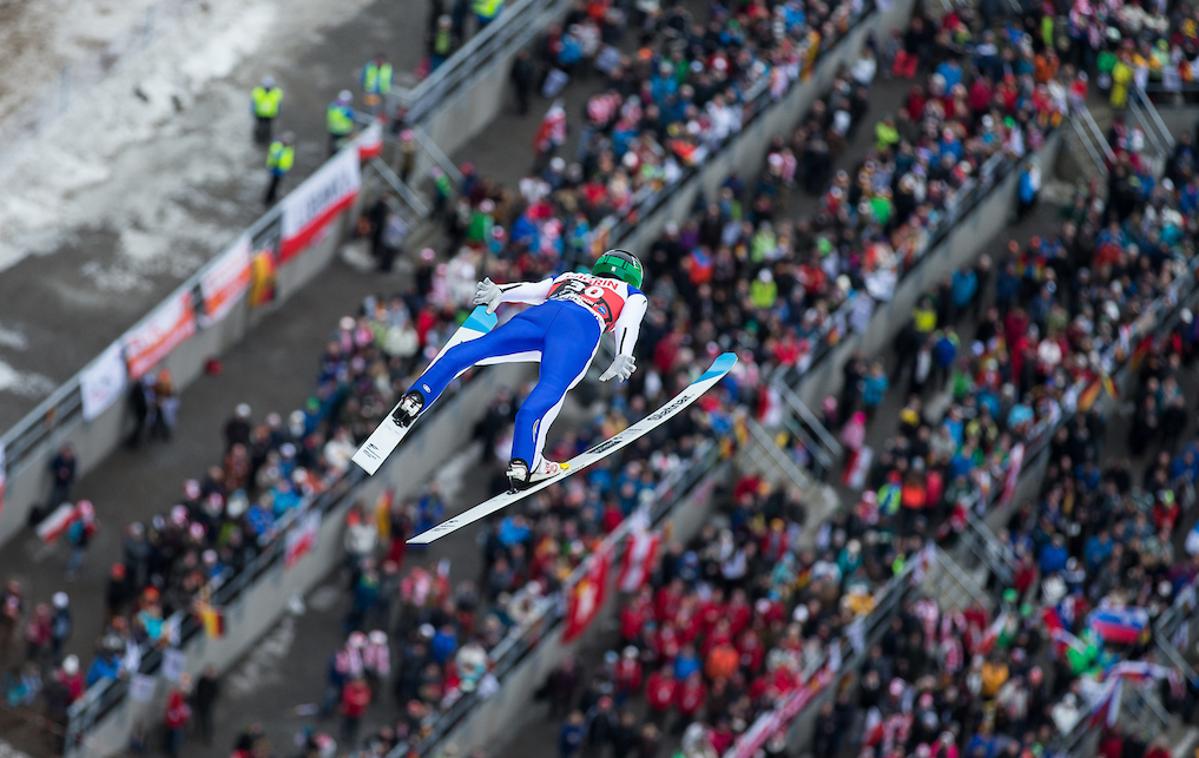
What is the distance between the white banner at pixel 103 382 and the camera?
40312 mm

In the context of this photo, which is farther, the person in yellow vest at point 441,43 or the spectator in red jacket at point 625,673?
the person in yellow vest at point 441,43

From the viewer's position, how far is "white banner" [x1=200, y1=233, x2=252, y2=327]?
42594 mm

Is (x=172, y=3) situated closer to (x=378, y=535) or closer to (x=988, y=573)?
(x=378, y=535)

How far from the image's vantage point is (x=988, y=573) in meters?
43.7

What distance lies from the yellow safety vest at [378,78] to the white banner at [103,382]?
322 inches

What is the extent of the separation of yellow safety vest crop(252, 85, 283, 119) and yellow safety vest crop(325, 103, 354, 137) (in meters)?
1.02

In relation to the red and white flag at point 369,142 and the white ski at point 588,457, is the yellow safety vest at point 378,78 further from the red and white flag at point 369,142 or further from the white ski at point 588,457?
the white ski at point 588,457

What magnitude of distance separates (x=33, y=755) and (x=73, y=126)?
47.4 feet

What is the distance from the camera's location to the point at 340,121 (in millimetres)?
46094

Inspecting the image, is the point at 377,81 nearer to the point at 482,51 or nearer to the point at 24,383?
the point at 482,51

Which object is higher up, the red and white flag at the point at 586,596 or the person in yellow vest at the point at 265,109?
the person in yellow vest at the point at 265,109

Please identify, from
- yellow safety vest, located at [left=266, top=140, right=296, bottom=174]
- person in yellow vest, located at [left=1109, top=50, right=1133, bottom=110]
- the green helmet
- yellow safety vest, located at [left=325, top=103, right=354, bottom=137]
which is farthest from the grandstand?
the green helmet

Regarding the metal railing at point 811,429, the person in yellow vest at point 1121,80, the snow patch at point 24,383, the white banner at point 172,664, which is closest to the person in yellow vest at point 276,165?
the snow patch at point 24,383

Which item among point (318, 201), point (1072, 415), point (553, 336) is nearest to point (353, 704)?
point (318, 201)
